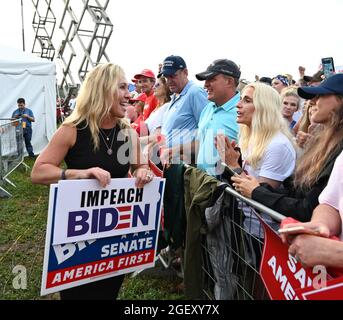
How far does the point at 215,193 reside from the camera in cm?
222

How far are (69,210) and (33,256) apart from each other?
8.18ft

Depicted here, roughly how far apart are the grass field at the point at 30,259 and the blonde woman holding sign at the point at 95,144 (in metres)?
1.15

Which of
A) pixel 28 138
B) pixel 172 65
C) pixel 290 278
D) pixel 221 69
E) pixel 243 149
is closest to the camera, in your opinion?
pixel 290 278

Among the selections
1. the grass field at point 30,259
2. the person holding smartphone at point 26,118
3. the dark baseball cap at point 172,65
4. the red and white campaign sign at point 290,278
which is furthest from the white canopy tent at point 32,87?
the red and white campaign sign at point 290,278

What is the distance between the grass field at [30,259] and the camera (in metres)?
3.32

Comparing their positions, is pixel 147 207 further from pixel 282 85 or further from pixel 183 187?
pixel 282 85

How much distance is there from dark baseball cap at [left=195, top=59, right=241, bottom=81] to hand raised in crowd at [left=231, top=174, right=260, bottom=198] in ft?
4.48

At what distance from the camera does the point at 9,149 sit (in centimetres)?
748

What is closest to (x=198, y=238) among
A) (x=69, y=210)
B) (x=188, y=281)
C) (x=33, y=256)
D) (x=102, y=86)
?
(x=188, y=281)

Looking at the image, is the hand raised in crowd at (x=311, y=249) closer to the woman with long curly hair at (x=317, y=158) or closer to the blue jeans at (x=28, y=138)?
the woman with long curly hair at (x=317, y=158)

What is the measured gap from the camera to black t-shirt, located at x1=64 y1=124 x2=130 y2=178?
2164 mm

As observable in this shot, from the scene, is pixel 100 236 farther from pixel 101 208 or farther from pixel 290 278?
pixel 290 278

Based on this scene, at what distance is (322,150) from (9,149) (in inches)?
280

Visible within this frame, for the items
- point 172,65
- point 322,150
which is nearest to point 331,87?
point 322,150
